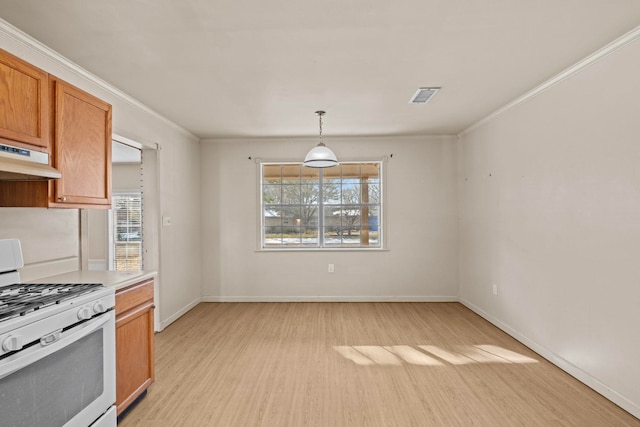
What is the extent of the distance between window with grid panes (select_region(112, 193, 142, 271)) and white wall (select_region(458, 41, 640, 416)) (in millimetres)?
6143

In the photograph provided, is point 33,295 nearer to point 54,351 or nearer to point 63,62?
point 54,351

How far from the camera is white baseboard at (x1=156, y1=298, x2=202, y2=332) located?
4.11 meters

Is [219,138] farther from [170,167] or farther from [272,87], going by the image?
[272,87]

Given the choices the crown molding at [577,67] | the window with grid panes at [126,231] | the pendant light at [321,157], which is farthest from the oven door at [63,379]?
the window with grid panes at [126,231]

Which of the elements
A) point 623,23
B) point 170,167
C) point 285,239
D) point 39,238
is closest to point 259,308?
point 285,239

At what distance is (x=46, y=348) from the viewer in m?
1.56

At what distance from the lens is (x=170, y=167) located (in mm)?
4379

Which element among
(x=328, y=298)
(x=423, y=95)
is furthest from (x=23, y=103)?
(x=328, y=298)

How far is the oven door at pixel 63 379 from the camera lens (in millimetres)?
1422

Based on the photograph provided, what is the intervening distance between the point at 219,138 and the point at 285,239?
1.91m

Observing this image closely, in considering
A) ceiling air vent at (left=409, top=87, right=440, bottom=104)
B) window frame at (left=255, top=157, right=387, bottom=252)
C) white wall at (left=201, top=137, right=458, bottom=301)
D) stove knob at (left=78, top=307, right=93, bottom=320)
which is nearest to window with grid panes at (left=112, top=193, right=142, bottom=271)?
white wall at (left=201, top=137, right=458, bottom=301)

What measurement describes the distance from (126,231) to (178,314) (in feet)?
9.41

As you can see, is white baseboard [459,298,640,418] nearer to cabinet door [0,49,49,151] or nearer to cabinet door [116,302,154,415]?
cabinet door [116,302,154,415]

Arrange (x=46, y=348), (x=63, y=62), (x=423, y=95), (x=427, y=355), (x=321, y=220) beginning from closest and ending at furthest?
(x=46, y=348), (x=63, y=62), (x=427, y=355), (x=423, y=95), (x=321, y=220)
